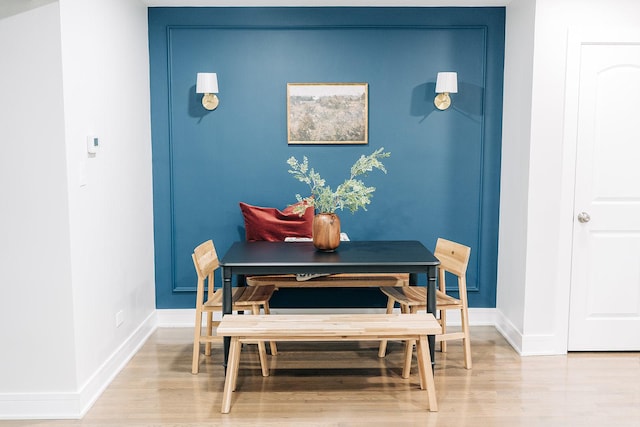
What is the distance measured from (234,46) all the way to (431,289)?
7.84ft

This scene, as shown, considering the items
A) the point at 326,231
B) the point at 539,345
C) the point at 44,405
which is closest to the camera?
the point at 44,405

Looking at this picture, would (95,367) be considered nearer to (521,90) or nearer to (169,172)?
(169,172)

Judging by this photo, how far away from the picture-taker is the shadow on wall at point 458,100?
4.51m

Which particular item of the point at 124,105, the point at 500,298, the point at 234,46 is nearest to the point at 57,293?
the point at 124,105

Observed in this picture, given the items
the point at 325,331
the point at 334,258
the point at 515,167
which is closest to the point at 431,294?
the point at 334,258

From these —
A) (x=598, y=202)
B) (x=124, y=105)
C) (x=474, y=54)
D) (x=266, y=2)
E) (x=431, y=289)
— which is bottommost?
(x=431, y=289)

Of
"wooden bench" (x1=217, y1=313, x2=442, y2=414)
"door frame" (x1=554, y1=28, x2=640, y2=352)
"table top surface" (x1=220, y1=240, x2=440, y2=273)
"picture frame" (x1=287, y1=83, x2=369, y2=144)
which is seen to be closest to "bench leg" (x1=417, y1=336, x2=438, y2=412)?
"wooden bench" (x1=217, y1=313, x2=442, y2=414)

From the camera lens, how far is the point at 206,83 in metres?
4.30

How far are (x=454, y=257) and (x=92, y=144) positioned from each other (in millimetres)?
2339

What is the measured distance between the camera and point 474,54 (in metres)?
4.49

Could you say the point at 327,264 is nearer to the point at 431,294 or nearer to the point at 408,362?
the point at 431,294

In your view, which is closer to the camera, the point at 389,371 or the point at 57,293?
the point at 57,293

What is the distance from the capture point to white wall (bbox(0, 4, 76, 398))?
2.88 m

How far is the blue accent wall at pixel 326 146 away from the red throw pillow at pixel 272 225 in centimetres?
26
